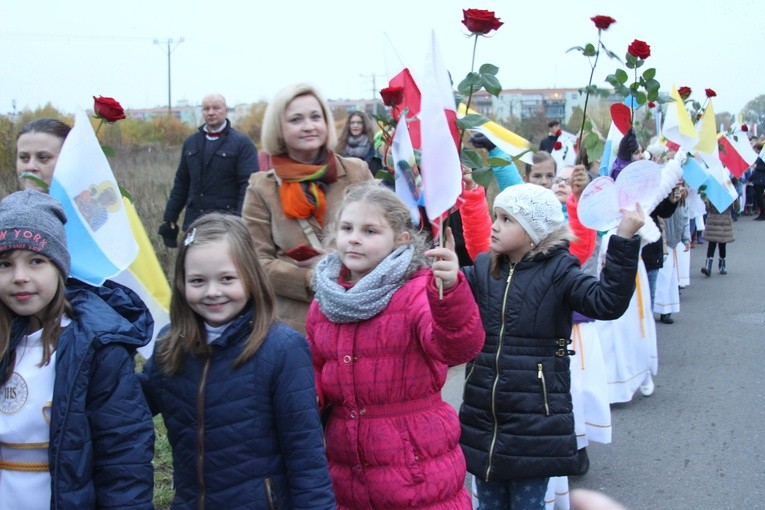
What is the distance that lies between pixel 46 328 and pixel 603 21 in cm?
319

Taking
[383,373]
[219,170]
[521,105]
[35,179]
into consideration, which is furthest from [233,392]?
[521,105]

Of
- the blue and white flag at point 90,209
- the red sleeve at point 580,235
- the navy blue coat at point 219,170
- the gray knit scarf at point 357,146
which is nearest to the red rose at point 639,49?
the red sleeve at point 580,235

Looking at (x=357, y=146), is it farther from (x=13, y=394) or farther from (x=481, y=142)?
(x=13, y=394)

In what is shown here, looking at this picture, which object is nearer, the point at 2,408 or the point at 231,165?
the point at 2,408

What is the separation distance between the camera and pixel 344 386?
111 inches

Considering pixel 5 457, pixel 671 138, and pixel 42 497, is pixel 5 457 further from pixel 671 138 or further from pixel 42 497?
pixel 671 138

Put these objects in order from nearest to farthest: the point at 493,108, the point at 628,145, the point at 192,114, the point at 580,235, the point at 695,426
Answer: the point at 580,235 < the point at 628,145 < the point at 695,426 < the point at 493,108 < the point at 192,114

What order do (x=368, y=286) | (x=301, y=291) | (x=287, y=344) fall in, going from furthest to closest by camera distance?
(x=301, y=291) < (x=368, y=286) < (x=287, y=344)

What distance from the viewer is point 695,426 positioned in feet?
19.8

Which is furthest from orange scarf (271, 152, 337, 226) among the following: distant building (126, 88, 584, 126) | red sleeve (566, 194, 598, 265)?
red sleeve (566, 194, 598, 265)

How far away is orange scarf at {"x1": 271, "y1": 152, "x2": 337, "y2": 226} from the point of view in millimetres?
3479

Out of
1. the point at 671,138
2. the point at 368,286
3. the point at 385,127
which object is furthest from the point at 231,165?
the point at 368,286

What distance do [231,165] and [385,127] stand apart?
12.8 feet

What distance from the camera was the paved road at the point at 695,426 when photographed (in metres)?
4.91
